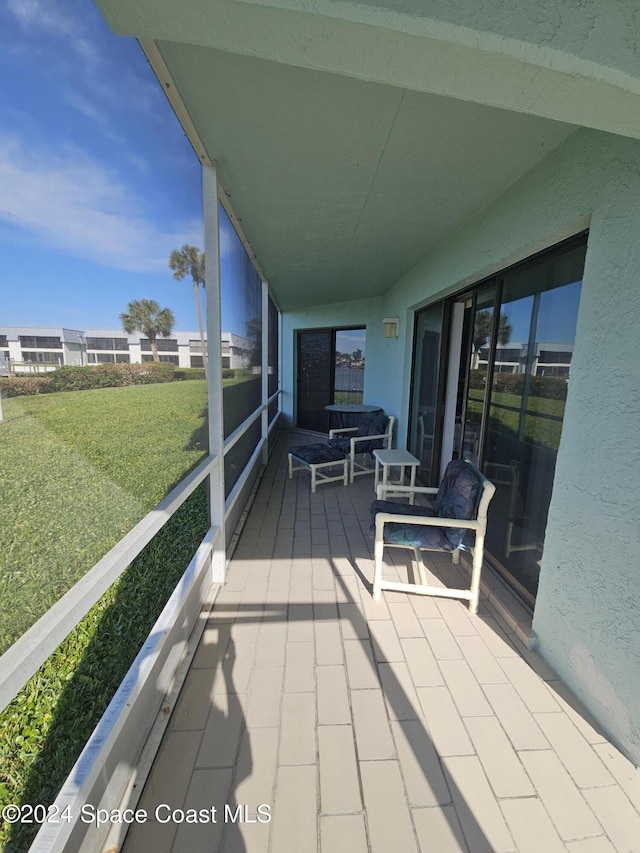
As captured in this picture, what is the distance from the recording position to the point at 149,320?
153 cm

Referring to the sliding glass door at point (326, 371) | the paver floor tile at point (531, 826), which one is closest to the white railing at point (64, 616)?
the paver floor tile at point (531, 826)

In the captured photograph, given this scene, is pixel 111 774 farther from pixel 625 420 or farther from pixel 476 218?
pixel 476 218

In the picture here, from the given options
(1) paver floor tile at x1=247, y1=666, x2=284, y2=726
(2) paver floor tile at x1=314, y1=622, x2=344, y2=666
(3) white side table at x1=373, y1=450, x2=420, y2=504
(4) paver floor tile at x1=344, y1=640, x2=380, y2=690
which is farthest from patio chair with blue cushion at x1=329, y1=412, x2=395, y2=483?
(1) paver floor tile at x1=247, y1=666, x2=284, y2=726

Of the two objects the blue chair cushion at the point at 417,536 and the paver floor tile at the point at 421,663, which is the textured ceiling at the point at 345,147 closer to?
the blue chair cushion at the point at 417,536

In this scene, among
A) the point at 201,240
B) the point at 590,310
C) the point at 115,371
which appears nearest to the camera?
the point at 115,371

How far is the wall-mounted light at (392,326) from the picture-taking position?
4.54 metres

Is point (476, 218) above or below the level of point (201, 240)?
above

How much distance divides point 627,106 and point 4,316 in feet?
5.00

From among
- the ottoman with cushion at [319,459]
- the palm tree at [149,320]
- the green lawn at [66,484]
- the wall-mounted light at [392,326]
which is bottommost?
the ottoman with cushion at [319,459]

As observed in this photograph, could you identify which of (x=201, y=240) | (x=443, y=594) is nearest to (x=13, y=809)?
(x=443, y=594)

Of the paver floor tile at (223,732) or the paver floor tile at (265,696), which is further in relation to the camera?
the paver floor tile at (265,696)

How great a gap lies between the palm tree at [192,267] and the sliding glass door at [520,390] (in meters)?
1.92

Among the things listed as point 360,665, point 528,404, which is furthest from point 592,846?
point 528,404

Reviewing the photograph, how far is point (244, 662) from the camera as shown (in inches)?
66.6
